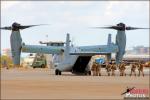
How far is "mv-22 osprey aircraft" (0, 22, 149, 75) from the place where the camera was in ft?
174

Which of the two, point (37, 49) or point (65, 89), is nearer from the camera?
point (65, 89)

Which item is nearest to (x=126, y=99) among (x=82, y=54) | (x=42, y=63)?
(x=82, y=54)

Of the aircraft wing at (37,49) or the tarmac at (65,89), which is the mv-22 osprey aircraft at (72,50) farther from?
the tarmac at (65,89)

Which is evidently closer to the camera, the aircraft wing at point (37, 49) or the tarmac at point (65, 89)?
the tarmac at point (65, 89)

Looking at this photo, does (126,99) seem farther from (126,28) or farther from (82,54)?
(126,28)

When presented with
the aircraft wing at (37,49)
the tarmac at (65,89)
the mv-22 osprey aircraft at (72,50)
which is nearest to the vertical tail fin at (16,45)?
the mv-22 osprey aircraft at (72,50)

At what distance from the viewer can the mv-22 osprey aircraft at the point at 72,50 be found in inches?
2085

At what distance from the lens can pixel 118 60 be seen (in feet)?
196

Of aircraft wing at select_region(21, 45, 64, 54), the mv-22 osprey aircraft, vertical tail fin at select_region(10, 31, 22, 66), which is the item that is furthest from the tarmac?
vertical tail fin at select_region(10, 31, 22, 66)

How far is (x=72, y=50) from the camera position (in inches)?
2108

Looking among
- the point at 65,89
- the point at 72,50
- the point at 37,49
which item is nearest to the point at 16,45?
the point at 37,49

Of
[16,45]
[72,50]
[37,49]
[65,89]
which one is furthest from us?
[16,45]

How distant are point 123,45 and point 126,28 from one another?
1986mm

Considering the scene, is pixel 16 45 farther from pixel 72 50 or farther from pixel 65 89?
pixel 65 89
